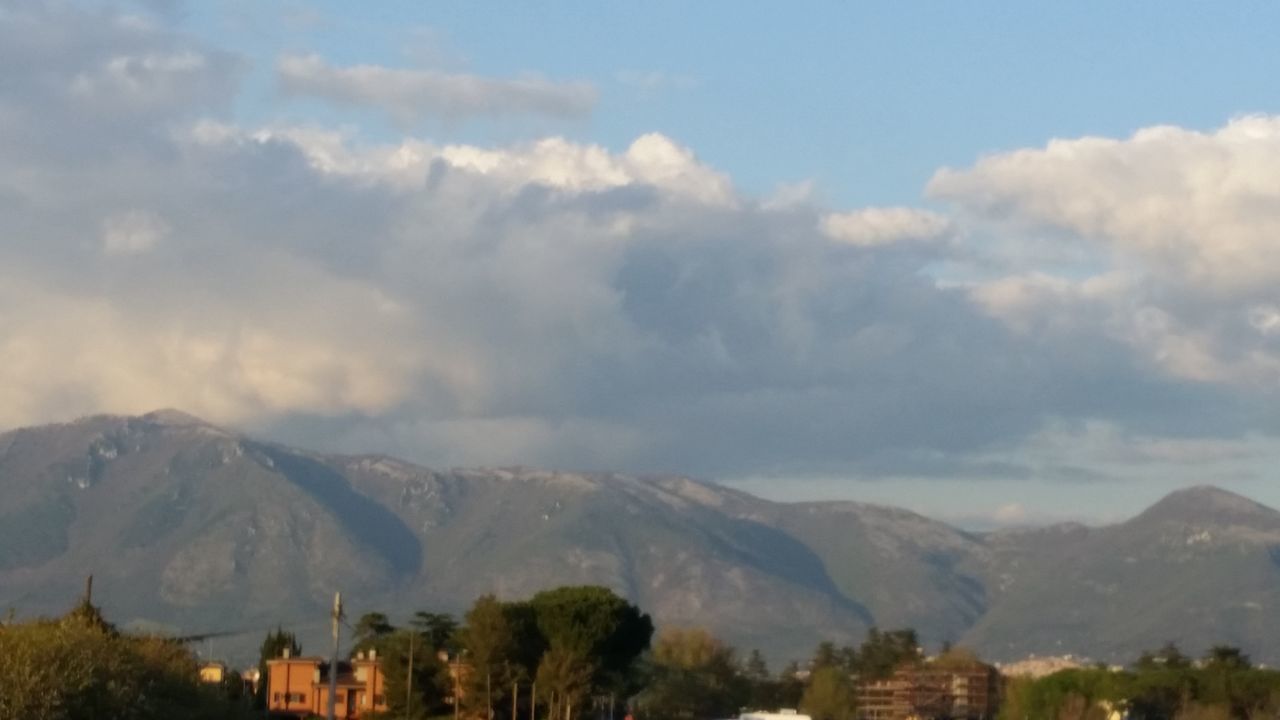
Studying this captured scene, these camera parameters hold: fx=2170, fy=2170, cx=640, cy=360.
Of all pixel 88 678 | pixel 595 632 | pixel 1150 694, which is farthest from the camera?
pixel 1150 694

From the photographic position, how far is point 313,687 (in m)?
172

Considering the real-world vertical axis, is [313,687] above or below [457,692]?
above

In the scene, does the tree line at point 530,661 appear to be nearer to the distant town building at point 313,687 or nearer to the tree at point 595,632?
the tree at point 595,632

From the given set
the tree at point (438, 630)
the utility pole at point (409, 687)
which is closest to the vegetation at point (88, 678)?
the utility pole at point (409, 687)

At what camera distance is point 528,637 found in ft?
519

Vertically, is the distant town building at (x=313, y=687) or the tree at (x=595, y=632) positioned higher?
the tree at (x=595, y=632)

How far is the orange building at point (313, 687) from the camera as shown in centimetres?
16962

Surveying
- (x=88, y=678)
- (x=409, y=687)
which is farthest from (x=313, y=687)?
(x=88, y=678)

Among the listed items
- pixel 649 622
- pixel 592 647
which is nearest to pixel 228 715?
pixel 592 647

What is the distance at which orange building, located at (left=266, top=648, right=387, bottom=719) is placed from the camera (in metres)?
170

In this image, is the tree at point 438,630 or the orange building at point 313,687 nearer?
the orange building at point 313,687

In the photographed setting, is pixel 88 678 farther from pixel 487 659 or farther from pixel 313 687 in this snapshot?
pixel 313 687

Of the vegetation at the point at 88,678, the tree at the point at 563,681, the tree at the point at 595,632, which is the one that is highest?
the tree at the point at 595,632

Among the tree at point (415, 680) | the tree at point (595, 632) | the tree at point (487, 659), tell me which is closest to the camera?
the tree at point (487, 659)
